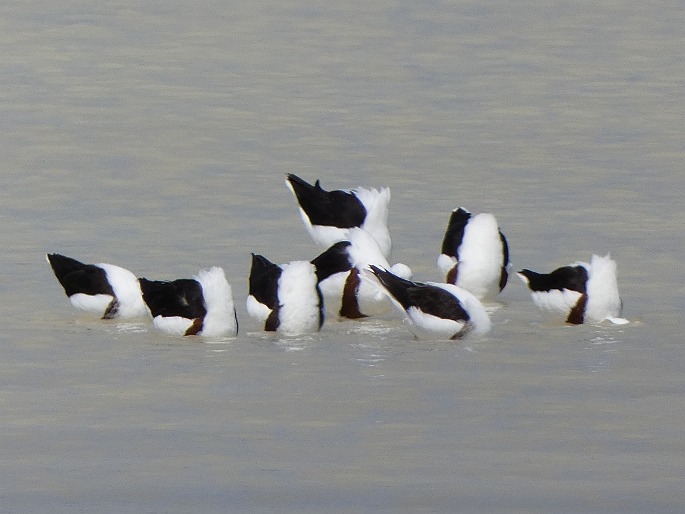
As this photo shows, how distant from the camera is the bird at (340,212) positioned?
8.91 meters

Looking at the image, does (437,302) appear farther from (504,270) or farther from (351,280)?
(504,270)

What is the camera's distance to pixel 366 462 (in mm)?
5562

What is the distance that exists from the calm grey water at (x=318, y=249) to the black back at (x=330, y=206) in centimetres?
30

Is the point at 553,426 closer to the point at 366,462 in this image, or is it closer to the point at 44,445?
the point at 366,462

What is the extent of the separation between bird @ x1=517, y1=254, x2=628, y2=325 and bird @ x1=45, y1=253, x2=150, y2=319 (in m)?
1.84

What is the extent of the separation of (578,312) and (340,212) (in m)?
1.71

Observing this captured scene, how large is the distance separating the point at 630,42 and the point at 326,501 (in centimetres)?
1232

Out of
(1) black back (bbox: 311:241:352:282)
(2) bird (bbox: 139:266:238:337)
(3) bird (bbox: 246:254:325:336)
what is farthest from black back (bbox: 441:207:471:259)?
(2) bird (bbox: 139:266:238:337)

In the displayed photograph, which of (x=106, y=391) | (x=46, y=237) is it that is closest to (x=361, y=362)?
(x=106, y=391)

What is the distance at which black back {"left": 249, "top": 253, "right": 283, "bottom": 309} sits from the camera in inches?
299

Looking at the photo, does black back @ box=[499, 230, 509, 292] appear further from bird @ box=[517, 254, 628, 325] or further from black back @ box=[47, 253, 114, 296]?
black back @ box=[47, 253, 114, 296]

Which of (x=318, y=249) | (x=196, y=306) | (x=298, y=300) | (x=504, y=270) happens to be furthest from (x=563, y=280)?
(x=318, y=249)

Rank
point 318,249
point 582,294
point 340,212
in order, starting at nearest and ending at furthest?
point 582,294, point 340,212, point 318,249

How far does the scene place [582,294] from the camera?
25.6 feet
